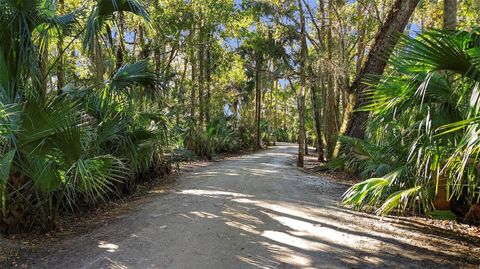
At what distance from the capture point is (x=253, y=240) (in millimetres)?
5129

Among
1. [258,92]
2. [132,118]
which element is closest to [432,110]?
[132,118]

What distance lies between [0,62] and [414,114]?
206 inches

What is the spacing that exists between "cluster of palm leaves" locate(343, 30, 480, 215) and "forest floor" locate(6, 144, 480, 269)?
0.67 metres

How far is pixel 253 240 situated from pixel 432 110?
2717 mm

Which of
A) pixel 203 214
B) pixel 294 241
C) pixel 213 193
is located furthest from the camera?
pixel 213 193

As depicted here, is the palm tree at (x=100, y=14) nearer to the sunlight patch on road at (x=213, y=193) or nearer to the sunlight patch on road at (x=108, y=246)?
the sunlight patch on road at (x=108, y=246)

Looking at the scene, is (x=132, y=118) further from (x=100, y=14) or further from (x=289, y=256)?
→ (x=289, y=256)

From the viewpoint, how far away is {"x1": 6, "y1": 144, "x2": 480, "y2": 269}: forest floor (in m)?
4.38

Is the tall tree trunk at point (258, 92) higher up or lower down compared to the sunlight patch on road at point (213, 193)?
higher up

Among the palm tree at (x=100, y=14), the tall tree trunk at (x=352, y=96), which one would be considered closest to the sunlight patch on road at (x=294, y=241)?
the palm tree at (x=100, y=14)

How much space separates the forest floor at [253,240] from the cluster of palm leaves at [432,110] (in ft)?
2.20

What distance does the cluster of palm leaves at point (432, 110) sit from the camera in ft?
11.6

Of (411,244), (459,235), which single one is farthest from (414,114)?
(459,235)

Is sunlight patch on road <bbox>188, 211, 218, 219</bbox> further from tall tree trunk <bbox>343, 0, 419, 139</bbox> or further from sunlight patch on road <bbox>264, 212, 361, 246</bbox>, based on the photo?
tall tree trunk <bbox>343, 0, 419, 139</bbox>
